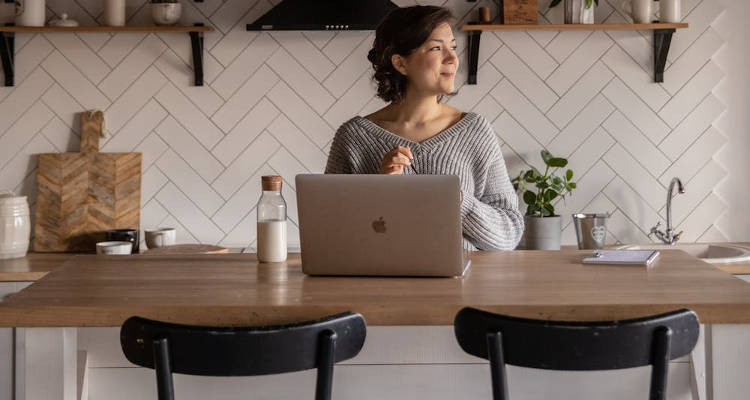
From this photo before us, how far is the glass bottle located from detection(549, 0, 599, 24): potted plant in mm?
1842

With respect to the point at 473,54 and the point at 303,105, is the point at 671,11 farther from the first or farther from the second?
the point at 303,105

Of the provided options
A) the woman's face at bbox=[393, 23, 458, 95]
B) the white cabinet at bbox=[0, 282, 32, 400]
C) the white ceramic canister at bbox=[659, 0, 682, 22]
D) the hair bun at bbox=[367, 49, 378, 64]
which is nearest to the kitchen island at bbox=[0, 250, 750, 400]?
the woman's face at bbox=[393, 23, 458, 95]

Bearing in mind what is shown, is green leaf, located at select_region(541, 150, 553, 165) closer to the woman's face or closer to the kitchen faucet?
the kitchen faucet

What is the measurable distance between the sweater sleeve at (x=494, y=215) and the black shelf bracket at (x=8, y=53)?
6.76 ft

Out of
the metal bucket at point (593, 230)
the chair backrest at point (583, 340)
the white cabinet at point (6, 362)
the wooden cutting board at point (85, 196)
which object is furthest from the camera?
the wooden cutting board at point (85, 196)

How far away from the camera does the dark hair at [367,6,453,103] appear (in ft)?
A: 7.93

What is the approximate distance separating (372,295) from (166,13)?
7.08ft

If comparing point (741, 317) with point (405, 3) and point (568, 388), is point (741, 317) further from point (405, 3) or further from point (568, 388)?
point (405, 3)

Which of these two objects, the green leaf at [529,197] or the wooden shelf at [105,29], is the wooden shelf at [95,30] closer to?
the wooden shelf at [105,29]

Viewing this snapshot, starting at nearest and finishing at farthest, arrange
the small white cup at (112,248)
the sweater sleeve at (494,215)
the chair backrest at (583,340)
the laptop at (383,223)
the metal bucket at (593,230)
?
the chair backrest at (583,340) → the laptop at (383,223) → the sweater sleeve at (494,215) → the small white cup at (112,248) → the metal bucket at (593,230)

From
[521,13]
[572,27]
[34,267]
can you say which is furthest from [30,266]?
[572,27]

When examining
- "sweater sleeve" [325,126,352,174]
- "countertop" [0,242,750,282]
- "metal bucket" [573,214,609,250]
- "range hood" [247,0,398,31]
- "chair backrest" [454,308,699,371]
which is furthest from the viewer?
"metal bucket" [573,214,609,250]

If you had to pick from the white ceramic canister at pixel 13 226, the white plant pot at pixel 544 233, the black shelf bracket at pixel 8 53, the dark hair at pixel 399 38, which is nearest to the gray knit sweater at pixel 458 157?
the dark hair at pixel 399 38

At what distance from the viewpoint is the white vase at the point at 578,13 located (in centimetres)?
339
